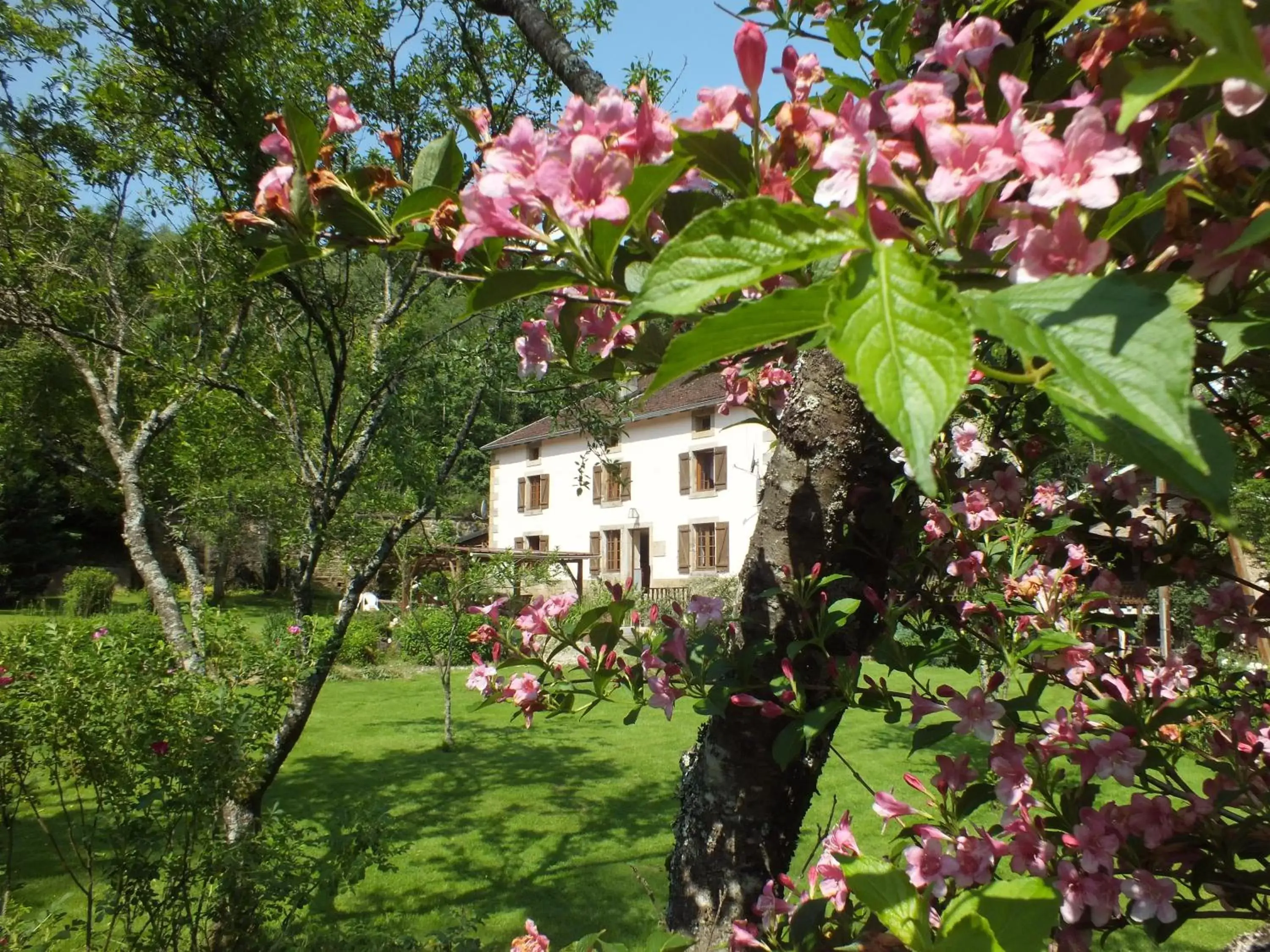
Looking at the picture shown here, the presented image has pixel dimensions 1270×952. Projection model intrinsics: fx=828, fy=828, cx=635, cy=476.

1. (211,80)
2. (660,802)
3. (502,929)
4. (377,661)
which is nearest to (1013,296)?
(211,80)

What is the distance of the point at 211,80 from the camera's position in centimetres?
384

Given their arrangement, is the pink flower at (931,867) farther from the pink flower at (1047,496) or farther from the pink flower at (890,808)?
the pink flower at (1047,496)

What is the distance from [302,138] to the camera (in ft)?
2.83

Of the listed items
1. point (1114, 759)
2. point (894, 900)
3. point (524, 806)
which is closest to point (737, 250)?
point (894, 900)

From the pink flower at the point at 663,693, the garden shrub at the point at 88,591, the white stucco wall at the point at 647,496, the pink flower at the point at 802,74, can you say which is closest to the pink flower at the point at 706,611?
the pink flower at the point at 663,693

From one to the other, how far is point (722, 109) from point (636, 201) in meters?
0.22

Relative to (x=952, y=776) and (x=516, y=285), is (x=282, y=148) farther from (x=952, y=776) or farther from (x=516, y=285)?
(x=952, y=776)

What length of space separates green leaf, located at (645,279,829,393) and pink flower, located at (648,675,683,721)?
99cm

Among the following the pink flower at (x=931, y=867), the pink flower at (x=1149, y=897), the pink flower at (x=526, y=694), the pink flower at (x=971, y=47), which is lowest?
the pink flower at (x=1149, y=897)

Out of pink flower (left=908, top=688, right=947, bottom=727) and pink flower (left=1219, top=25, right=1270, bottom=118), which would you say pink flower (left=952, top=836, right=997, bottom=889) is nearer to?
pink flower (left=908, top=688, right=947, bottom=727)

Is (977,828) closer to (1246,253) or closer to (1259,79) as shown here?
(1246,253)

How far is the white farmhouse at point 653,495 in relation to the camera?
2111cm

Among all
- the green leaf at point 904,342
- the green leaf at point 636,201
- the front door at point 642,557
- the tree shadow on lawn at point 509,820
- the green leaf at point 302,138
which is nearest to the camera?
the green leaf at point 904,342

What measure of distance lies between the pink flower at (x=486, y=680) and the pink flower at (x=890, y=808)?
28.3 inches
